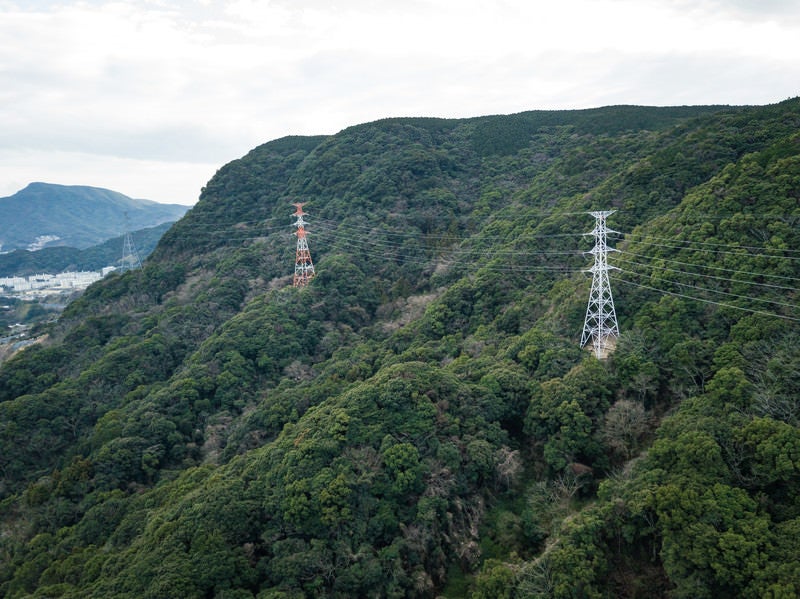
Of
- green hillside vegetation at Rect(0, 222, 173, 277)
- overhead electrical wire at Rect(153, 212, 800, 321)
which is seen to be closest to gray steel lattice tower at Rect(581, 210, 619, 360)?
overhead electrical wire at Rect(153, 212, 800, 321)

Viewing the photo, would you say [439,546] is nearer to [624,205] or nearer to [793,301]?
[793,301]

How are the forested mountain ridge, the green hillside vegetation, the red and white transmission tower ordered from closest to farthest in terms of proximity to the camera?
the forested mountain ridge, the red and white transmission tower, the green hillside vegetation

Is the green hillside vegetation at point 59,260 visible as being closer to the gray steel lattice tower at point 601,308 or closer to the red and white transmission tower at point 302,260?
the red and white transmission tower at point 302,260

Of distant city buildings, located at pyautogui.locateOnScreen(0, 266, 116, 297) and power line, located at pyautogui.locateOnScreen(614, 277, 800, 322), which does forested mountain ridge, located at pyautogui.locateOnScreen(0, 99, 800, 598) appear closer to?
power line, located at pyautogui.locateOnScreen(614, 277, 800, 322)

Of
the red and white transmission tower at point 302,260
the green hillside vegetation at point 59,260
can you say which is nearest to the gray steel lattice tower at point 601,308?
the red and white transmission tower at point 302,260

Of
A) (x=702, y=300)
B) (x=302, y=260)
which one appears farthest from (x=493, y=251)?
(x=702, y=300)

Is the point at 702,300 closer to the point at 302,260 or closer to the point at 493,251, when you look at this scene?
the point at 493,251

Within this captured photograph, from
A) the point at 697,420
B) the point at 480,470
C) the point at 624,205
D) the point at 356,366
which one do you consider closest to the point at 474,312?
the point at 356,366
